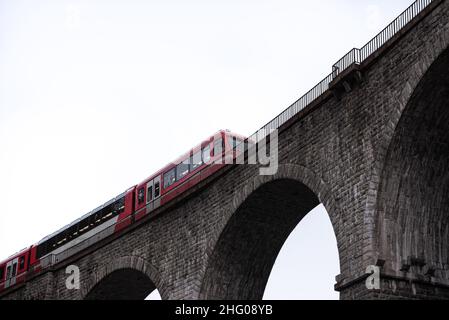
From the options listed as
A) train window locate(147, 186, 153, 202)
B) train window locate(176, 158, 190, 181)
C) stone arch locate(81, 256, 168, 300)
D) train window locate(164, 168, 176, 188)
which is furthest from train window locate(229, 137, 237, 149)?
stone arch locate(81, 256, 168, 300)

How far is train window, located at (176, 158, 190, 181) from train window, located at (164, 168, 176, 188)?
0.28m

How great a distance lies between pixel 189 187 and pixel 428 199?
11.8 meters

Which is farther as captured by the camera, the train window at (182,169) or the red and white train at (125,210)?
the train window at (182,169)

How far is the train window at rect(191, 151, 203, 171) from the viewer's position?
3515cm

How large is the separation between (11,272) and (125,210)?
11.5m

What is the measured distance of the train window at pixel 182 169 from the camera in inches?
1412

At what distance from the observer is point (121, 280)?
3759 cm

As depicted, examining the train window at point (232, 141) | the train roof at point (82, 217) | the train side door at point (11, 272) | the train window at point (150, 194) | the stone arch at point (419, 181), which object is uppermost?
the train window at point (232, 141)

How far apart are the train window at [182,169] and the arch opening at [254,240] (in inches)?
196

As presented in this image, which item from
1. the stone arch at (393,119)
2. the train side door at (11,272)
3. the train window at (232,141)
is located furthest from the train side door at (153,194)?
the stone arch at (393,119)

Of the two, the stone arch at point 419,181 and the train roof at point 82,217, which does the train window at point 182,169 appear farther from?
the stone arch at point 419,181

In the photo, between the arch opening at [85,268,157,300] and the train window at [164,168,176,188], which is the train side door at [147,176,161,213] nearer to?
the train window at [164,168,176,188]
